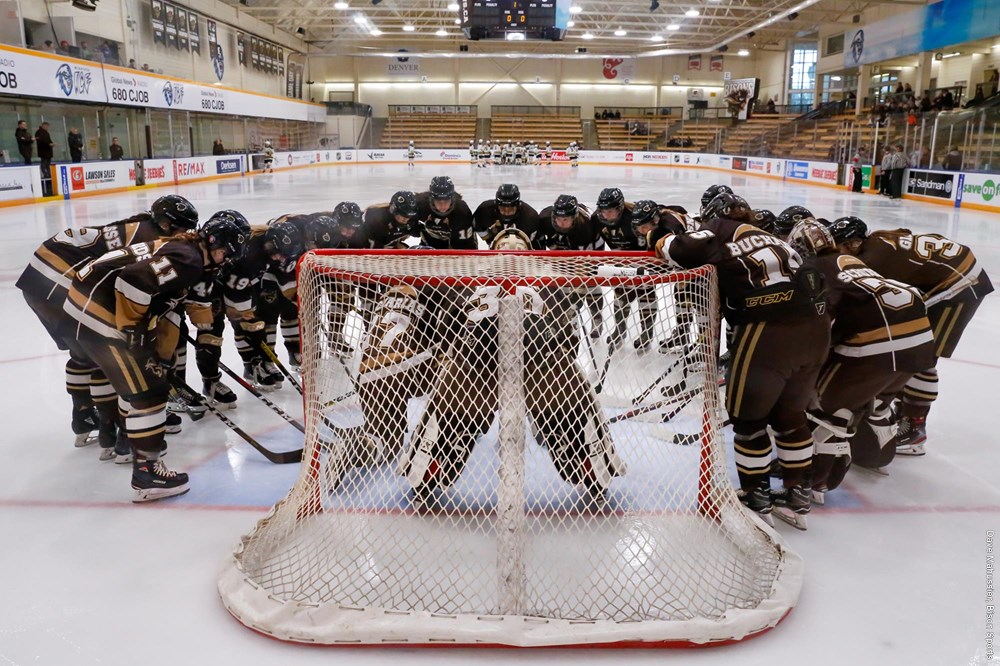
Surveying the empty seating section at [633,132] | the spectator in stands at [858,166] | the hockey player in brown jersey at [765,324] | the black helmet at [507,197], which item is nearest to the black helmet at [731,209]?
the hockey player in brown jersey at [765,324]

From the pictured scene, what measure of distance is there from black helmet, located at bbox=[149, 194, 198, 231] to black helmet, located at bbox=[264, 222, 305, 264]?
0.49 m

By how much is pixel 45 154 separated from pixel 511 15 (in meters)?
9.70

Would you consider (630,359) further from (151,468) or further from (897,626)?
(151,468)

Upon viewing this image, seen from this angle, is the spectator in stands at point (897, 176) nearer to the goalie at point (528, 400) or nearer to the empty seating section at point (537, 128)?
the goalie at point (528, 400)

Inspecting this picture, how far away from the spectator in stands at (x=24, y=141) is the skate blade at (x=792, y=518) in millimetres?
16045

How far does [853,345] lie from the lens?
3.05m

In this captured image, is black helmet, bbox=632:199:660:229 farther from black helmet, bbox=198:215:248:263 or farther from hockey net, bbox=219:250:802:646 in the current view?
black helmet, bbox=198:215:248:263

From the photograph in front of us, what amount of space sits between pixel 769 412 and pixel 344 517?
162 centimetres


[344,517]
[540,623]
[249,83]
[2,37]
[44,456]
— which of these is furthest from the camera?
[249,83]

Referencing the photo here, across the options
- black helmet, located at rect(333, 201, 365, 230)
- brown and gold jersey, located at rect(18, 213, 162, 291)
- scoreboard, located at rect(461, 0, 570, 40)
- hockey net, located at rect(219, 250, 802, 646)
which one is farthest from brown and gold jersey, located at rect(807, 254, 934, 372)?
scoreboard, located at rect(461, 0, 570, 40)

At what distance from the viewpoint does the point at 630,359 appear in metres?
3.14

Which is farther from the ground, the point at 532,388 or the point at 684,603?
the point at 532,388

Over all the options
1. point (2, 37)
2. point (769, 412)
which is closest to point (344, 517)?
point (769, 412)

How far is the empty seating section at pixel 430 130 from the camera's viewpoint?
1455 inches
